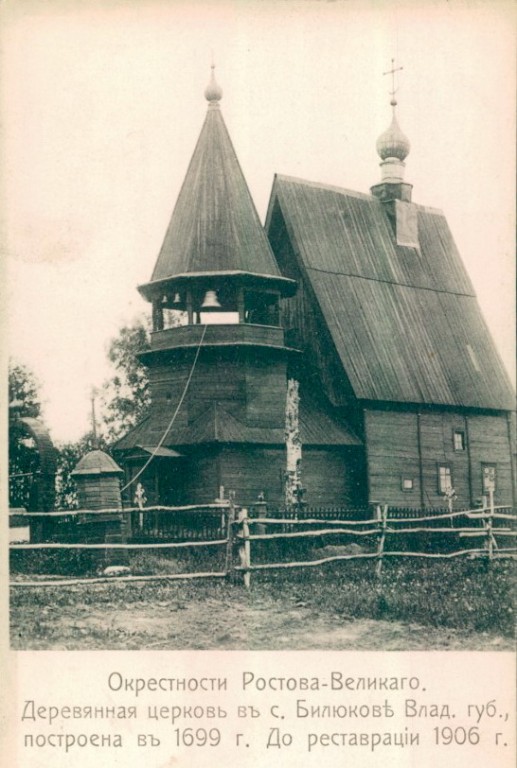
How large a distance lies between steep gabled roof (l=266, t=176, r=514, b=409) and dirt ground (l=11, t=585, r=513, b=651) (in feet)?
39.3

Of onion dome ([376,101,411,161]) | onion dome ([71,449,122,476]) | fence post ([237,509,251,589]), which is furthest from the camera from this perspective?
onion dome ([376,101,411,161])

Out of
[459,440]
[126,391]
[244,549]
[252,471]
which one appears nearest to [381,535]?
[244,549]

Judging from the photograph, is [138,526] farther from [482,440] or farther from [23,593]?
[482,440]

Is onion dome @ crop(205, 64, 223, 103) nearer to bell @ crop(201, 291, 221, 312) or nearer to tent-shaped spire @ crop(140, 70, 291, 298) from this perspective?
tent-shaped spire @ crop(140, 70, 291, 298)

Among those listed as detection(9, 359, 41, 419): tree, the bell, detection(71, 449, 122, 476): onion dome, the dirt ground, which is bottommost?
the dirt ground

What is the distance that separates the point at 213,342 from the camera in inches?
928

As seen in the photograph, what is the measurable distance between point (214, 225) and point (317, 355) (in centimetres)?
451

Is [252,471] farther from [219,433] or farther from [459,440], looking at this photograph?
[459,440]

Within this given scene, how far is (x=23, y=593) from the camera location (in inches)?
545

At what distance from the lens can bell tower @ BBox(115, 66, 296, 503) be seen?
75.2ft

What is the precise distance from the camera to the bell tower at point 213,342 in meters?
22.9

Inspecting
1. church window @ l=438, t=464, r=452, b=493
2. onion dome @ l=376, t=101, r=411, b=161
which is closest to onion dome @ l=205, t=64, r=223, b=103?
church window @ l=438, t=464, r=452, b=493
